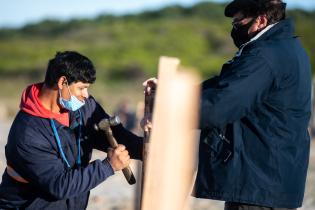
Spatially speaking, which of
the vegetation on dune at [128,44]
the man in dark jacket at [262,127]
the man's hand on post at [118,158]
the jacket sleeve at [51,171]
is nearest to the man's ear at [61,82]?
the jacket sleeve at [51,171]

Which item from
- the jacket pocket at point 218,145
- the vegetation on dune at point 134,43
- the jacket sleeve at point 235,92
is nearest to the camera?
the jacket sleeve at point 235,92

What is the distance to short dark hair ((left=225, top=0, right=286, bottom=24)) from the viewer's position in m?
3.78

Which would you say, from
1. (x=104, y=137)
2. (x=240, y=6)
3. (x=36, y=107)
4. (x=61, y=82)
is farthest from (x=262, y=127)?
A: (x=36, y=107)

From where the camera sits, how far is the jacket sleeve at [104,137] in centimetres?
420

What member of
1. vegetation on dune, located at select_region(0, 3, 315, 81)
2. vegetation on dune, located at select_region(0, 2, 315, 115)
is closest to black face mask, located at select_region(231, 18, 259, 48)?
vegetation on dune, located at select_region(0, 2, 315, 115)

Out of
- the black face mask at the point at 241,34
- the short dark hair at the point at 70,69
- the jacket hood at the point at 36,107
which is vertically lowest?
the jacket hood at the point at 36,107

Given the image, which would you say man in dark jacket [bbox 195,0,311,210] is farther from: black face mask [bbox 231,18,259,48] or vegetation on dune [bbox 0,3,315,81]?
vegetation on dune [bbox 0,3,315,81]

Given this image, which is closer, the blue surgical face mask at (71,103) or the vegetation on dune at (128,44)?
the blue surgical face mask at (71,103)

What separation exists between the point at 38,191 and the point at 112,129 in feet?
1.86

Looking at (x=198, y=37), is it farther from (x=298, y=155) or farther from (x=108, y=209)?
(x=298, y=155)

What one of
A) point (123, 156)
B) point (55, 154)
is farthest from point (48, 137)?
point (123, 156)

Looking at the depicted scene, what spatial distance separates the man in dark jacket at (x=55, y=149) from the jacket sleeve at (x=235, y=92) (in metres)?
0.65

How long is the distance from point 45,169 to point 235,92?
1.05 meters

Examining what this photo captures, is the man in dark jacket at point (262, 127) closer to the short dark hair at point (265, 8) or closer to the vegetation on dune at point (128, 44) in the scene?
the short dark hair at point (265, 8)
